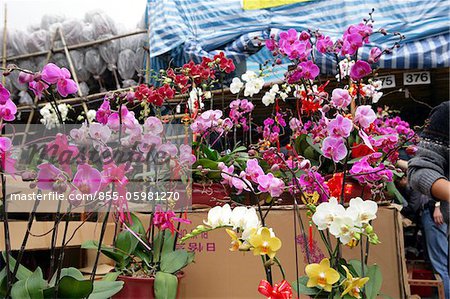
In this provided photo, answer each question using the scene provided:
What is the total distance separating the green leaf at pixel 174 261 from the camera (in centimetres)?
98

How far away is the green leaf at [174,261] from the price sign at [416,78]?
1.86 metres

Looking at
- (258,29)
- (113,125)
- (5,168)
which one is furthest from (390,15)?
(5,168)

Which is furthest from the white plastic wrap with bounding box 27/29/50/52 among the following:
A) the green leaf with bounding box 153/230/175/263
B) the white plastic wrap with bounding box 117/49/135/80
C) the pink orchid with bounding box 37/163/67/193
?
the pink orchid with bounding box 37/163/67/193

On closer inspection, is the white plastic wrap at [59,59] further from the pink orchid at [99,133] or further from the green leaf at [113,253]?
the pink orchid at [99,133]

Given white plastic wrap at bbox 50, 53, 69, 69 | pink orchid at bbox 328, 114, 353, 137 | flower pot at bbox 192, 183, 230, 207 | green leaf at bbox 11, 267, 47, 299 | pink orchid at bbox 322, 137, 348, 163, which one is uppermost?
white plastic wrap at bbox 50, 53, 69, 69

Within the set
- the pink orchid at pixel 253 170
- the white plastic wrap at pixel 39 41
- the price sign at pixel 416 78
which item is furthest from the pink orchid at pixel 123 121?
the white plastic wrap at pixel 39 41

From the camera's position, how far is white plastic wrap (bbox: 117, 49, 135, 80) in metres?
3.09

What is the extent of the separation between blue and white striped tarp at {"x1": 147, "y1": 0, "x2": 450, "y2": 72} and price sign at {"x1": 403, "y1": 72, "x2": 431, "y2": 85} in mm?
73

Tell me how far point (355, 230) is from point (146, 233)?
0.56m

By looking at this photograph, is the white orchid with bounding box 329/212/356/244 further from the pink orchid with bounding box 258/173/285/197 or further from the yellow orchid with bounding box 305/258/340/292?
the pink orchid with bounding box 258/173/285/197

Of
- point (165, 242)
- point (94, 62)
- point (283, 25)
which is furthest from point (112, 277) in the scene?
point (94, 62)

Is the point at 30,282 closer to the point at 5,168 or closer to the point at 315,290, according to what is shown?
Result: the point at 5,168

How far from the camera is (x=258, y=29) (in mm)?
2809

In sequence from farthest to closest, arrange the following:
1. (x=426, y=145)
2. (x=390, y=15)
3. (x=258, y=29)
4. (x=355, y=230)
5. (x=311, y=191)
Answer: (x=258, y=29)
(x=390, y=15)
(x=426, y=145)
(x=311, y=191)
(x=355, y=230)
